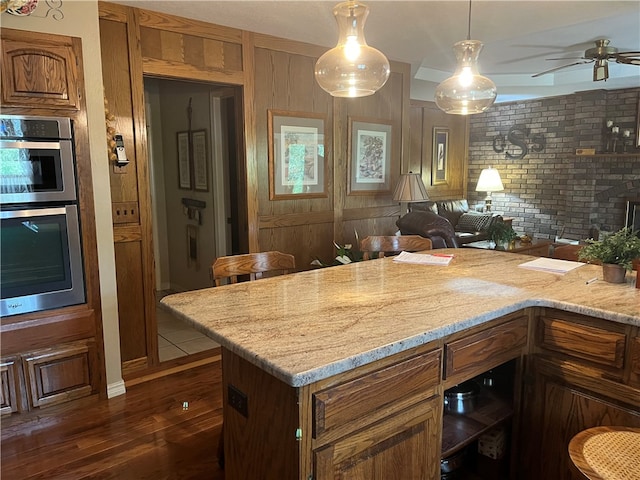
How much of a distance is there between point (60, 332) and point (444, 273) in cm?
213

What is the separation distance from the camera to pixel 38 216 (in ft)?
8.38

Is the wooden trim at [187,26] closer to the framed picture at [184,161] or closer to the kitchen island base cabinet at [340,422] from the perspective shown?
the framed picture at [184,161]

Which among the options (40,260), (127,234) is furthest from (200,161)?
(40,260)

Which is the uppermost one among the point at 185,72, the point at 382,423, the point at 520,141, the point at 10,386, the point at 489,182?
the point at 185,72

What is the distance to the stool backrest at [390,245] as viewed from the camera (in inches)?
111

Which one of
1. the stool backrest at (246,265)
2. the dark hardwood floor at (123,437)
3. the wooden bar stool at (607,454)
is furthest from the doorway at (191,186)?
the wooden bar stool at (607,454)

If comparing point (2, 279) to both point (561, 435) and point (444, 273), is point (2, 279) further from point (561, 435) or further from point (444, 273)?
point (561, 435)

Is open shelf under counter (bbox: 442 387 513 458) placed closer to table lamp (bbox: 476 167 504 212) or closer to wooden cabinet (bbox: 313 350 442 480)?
wooden cabinet (bbox: 313 350 442 480)

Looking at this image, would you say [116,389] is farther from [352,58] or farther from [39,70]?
[352,58]

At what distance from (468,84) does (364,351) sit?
159 cm

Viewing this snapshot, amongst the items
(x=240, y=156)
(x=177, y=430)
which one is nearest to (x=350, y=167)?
(x=240, y=156)

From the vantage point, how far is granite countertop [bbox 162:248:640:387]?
4.35 ft

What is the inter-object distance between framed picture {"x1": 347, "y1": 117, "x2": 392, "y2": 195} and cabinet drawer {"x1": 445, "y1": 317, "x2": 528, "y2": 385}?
9.17 ft

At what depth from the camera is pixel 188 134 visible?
4.83 meters
